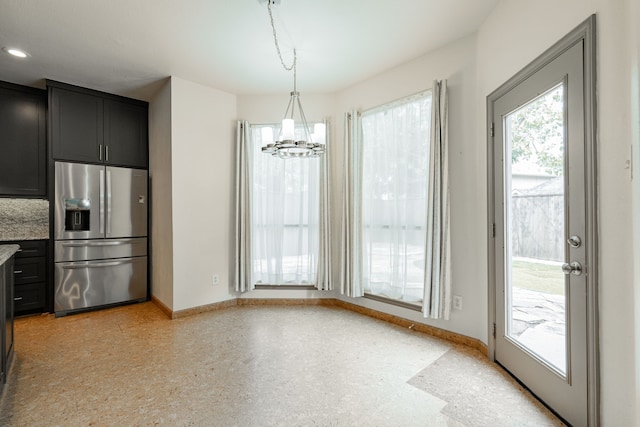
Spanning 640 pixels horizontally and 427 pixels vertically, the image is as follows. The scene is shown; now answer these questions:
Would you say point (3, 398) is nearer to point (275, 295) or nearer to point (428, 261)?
point (275, 295)

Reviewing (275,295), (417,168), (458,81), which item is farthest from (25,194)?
(458,81)

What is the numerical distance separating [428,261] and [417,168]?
92cm

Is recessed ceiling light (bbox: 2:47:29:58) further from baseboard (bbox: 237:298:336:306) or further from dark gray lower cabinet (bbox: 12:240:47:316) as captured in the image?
baseboard (bbox: 237:298:336:306)

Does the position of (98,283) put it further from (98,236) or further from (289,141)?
(289,141)

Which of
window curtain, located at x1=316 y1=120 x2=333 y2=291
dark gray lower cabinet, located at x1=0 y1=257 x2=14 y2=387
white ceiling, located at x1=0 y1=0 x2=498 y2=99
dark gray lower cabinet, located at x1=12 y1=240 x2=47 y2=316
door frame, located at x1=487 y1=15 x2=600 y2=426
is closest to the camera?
door frame, located at x1=487 y1=15 x2=600 y2=426

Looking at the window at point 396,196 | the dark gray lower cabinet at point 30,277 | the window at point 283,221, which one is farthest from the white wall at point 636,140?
the dark gray lower cabinet at point 30,277

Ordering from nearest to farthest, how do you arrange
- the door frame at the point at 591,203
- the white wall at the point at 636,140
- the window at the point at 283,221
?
the white wall at the point at 636,140, the door frame at the point at 591,203, the window at the point at 283,221

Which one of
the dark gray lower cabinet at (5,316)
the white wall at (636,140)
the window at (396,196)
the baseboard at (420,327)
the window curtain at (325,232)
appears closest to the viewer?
the white wall at (636,140)

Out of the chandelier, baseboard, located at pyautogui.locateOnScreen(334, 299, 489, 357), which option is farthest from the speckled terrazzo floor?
the chandelier

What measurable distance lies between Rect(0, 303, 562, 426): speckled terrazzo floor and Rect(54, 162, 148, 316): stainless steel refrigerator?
522mm

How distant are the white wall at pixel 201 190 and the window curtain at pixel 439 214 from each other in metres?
2.47

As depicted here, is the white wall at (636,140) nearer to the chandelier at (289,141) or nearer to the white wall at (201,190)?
the chandelier at (289,141)

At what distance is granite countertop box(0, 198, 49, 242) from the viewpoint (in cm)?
344

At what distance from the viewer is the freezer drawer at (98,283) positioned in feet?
11.5
